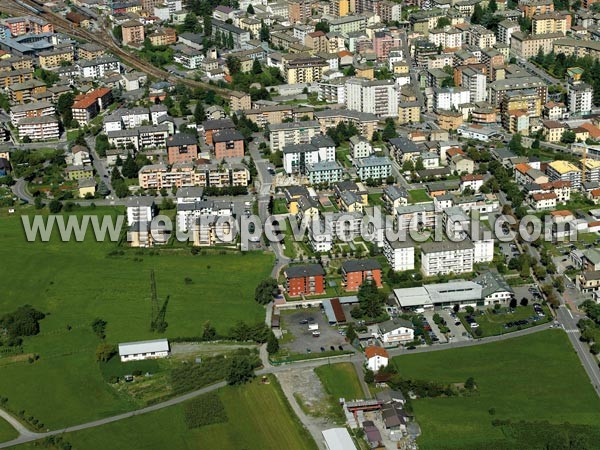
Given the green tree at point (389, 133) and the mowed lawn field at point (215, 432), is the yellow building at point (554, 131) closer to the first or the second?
the green tree at point (389, 133)

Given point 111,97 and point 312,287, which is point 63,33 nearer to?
point 111,97

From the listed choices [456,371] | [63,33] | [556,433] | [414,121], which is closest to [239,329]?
[456,371]

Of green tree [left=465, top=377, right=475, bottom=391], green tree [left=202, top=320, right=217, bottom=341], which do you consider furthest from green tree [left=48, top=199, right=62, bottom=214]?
green tree [left=465, top=377, right=475, bottom=391]

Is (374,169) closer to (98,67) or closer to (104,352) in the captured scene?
(104,352)

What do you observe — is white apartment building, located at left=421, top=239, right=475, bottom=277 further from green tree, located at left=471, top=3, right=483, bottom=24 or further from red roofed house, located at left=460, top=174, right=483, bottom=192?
green tree, located at left=471, top=3, right=483, bottom=24

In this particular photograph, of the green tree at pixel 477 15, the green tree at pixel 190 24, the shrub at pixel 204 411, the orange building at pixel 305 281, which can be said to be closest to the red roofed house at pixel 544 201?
the orange building at pixel 305 281

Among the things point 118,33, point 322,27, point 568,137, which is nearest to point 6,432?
point 568,137
